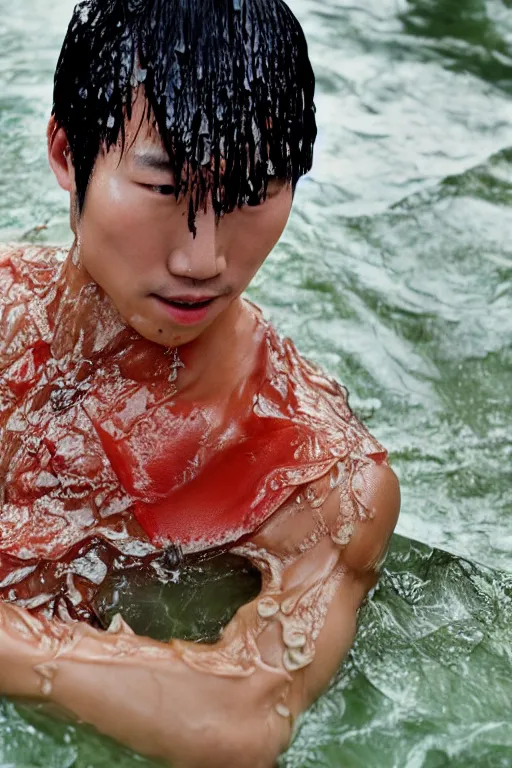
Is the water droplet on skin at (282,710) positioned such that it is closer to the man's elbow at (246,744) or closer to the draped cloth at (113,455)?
the man's elbow at (246,744)

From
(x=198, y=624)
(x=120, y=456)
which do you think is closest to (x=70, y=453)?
(x=120, y=456)

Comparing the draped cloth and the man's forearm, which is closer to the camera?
the man's forearm

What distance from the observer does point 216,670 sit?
2.10 m

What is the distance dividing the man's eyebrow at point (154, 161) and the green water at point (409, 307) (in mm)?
1102

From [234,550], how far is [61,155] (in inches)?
36.4

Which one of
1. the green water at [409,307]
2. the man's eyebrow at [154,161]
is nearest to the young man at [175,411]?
the man's eyebrow at [154,161]

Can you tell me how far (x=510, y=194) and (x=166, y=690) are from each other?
3160mm

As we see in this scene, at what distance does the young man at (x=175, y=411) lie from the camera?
1.86 metres

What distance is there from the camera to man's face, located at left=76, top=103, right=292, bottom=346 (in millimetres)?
1871

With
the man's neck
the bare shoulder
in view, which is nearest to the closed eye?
the man's neck

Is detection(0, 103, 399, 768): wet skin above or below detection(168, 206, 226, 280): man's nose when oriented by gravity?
below

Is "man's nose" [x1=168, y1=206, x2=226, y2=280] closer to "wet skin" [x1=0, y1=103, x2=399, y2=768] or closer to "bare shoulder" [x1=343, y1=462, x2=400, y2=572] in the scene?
"wet skin" [x1=0, y1=103, x2=399, y2=768]

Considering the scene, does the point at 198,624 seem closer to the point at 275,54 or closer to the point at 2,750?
the point at 2,750

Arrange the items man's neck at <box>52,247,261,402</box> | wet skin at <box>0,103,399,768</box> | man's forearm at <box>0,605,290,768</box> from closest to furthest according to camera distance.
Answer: wet skin at <box>0,103,399,768</box> → man's forearm at <box>0,605,290,768</box> → man's neck at <box>52,247,261,402</box>
